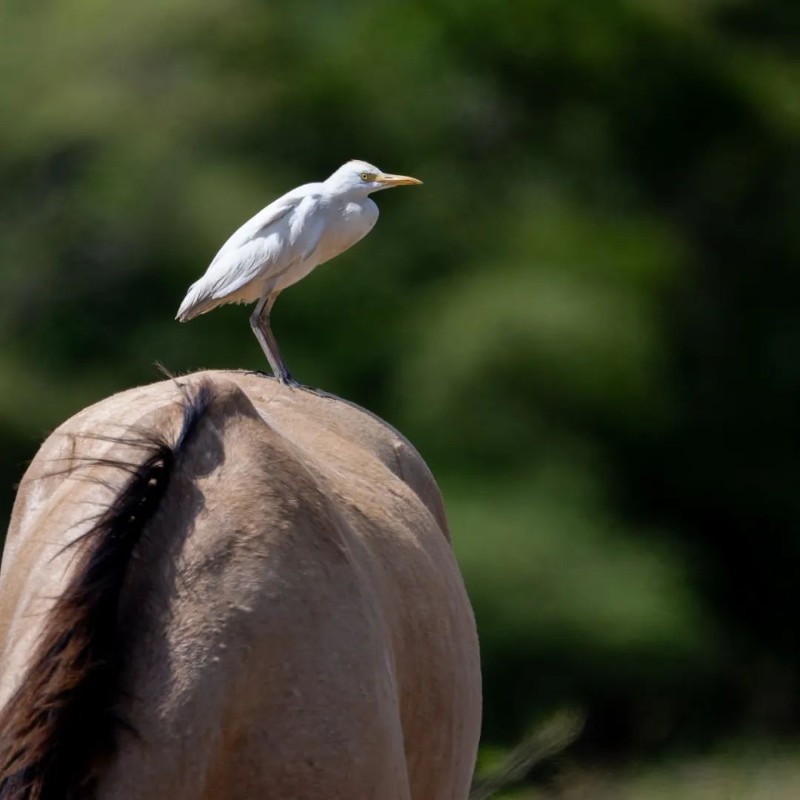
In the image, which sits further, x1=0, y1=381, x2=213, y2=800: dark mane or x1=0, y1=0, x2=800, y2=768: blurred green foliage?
x1=0, y1=0, x2=800, y2=768: blurred green foliage

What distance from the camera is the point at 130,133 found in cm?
782

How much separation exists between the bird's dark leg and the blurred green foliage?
225 centimetres

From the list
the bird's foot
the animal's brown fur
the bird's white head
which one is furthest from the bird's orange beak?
the animal's brown fur

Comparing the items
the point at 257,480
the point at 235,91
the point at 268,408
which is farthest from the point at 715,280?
the point at 257,480

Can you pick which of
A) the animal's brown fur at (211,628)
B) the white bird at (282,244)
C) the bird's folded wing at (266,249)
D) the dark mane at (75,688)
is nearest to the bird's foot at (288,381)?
the white bird at (282,244)

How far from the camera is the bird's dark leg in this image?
3.76 meters

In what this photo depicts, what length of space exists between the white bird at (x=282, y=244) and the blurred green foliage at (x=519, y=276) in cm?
205

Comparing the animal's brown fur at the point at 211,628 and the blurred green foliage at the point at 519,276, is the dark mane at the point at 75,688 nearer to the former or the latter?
the animal's brown fur at the point at 211,628

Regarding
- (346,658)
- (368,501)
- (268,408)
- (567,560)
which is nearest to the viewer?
(346,658)

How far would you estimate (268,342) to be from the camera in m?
3.90

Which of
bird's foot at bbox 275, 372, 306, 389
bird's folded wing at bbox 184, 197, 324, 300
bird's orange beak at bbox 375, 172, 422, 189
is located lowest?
bird's foot at bbox 275, 372, 306, 389

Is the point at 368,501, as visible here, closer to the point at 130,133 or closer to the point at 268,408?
the point at 268,408

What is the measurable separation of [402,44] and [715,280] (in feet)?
6.54

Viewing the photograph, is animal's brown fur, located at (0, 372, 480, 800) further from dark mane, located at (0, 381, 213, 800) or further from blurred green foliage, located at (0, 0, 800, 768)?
blurred green foliage, located at (0, 0, 800, 768)
